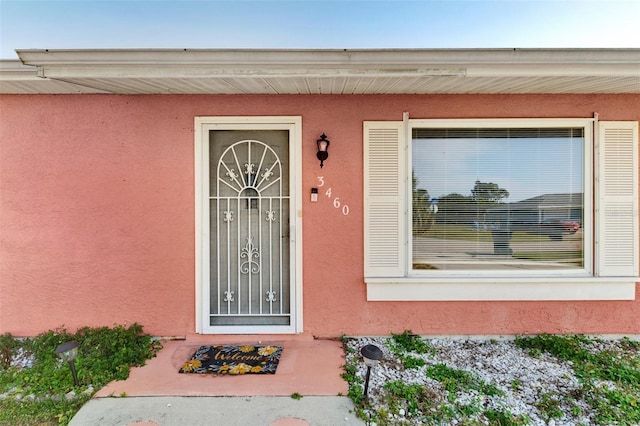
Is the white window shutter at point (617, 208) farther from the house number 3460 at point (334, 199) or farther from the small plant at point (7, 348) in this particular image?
the small plant at point (7, 348)

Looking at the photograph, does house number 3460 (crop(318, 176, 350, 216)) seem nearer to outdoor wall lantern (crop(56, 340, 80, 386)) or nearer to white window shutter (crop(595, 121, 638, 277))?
outdoor wall lantern (crop(56, 340, 80, 386))

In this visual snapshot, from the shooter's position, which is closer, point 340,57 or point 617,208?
point 340,57

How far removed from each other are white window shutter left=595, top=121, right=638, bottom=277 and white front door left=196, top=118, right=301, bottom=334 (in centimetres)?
358

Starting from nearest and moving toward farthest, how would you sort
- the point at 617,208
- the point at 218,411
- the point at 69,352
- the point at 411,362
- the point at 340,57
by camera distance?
the point at 218,411 → the point at 69,352 → the point at 340,57 → the point at 411,362 → the point at 617,208

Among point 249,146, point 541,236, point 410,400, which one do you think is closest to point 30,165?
point 249,146

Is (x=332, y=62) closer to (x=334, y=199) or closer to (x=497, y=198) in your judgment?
(x=334, y=199)

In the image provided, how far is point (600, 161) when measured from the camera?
3344mm

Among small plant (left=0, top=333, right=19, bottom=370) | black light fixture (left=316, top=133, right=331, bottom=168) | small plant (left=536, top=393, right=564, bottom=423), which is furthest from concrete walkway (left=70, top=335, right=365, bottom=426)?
black light fixture (left=316, top=133, right=331, bottom=168)

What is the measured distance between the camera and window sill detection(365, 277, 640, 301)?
133 inches

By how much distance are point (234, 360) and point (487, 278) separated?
299 centimetres

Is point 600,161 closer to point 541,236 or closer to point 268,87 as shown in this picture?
point 541,236

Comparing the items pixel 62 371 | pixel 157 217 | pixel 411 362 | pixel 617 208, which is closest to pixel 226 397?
pixel 62 371

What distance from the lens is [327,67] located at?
8.71 ft

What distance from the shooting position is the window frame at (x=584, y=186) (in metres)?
3.35
